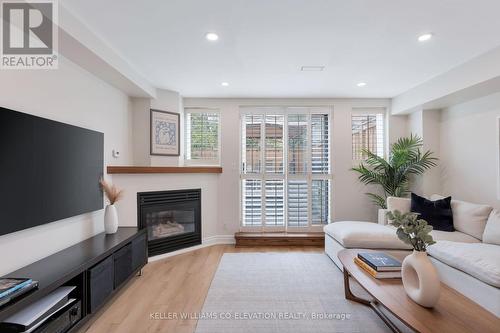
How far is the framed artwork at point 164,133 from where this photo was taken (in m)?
3.83

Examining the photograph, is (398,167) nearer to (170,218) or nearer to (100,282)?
(170,218)

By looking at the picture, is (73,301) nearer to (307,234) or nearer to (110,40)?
(110,40)

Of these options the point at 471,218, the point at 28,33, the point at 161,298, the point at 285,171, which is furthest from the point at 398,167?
the point at 28,33

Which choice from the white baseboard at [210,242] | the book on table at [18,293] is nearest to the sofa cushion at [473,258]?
the white baseboard at [210,242]

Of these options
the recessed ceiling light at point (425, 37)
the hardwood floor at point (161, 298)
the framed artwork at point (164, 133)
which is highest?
the recessed ceiling light at point (425, 37)

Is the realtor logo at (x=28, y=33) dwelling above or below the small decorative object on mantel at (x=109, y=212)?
above

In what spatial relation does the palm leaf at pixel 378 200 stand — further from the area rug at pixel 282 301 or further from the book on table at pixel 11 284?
the book on table at pixel 11 284

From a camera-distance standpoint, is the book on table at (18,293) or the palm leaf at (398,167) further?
the palm leaf at (398,167)

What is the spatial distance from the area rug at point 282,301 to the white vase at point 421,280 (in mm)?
584

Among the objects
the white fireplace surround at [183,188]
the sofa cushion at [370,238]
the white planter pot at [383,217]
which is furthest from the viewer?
the white planter pot at [383,217]

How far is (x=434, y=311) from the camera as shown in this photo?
1517mm

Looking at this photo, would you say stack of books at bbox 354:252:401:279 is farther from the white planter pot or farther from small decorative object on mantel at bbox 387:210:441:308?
the white planter pot

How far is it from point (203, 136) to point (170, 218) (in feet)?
4.89

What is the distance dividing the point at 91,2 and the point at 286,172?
3420 mm
